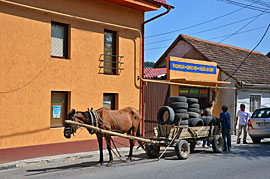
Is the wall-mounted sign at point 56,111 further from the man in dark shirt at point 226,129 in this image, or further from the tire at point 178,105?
the man in dark shirt at point 226,129

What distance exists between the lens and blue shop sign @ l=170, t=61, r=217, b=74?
655 inches

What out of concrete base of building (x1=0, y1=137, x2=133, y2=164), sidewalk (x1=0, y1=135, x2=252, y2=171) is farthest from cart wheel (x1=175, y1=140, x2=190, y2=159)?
sidewalk (x1=0, y1=135, x2=252, y2=171)

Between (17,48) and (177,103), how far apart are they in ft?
17.4

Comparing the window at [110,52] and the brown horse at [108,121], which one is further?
the window at [110,52]

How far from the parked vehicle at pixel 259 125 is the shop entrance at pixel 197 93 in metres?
3.12

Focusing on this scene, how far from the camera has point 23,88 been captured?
10.6m

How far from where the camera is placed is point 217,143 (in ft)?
40.3

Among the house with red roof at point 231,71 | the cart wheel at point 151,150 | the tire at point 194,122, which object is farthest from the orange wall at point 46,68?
the house with red roof at point 231,71

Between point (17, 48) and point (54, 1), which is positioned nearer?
point (17, 48)

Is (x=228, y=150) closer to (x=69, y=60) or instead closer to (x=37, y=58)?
(x=69, y=60)

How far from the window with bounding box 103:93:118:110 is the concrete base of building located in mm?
1616

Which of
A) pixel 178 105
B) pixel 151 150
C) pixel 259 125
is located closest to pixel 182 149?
pixel 151 150

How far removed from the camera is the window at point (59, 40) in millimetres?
11758

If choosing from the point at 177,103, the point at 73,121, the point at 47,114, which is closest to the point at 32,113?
the point at 47,114
